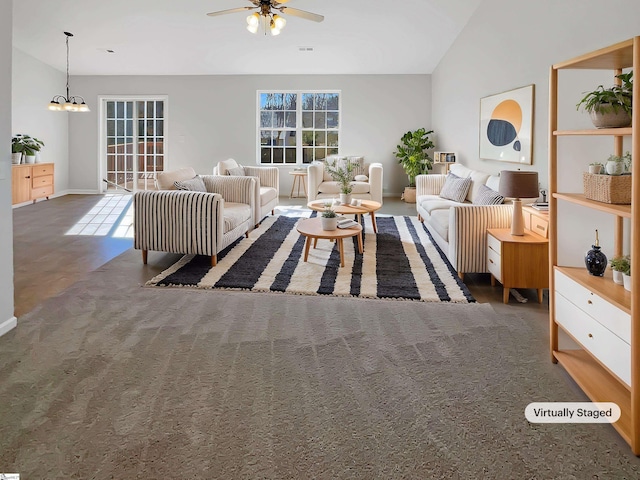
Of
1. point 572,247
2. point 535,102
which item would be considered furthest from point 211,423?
point 535,102

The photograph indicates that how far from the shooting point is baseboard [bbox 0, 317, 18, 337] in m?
2.85

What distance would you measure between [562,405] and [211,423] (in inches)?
58.9

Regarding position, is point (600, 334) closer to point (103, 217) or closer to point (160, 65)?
point (103, 217)

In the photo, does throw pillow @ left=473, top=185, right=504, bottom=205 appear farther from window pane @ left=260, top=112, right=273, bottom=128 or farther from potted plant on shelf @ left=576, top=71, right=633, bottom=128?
window pane @ left=260, top=112, right=273, bottom=128

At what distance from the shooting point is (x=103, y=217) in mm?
7348

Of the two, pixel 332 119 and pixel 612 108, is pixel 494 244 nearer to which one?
pixel 612 108

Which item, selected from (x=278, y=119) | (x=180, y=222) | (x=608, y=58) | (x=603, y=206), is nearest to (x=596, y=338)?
(x=603, y=206)

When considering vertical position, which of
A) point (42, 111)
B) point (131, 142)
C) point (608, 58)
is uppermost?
point (42, 111)

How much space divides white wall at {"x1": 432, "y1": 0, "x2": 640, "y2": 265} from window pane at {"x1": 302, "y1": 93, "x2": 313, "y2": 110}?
313 centimetres

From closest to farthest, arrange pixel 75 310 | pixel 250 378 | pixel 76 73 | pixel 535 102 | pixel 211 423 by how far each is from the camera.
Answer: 1. pixel 211 423
2. pixel 250 378
3. pixel 75 310
4. pixel 535 102
5. pixel 76 73

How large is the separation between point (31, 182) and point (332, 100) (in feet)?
19.2

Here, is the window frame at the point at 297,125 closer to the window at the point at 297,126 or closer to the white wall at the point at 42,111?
the window at the point at 297,126

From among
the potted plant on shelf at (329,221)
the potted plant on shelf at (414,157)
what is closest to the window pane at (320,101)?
the potted plant on shelf at (414,157)

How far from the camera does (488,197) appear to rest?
469 cm
